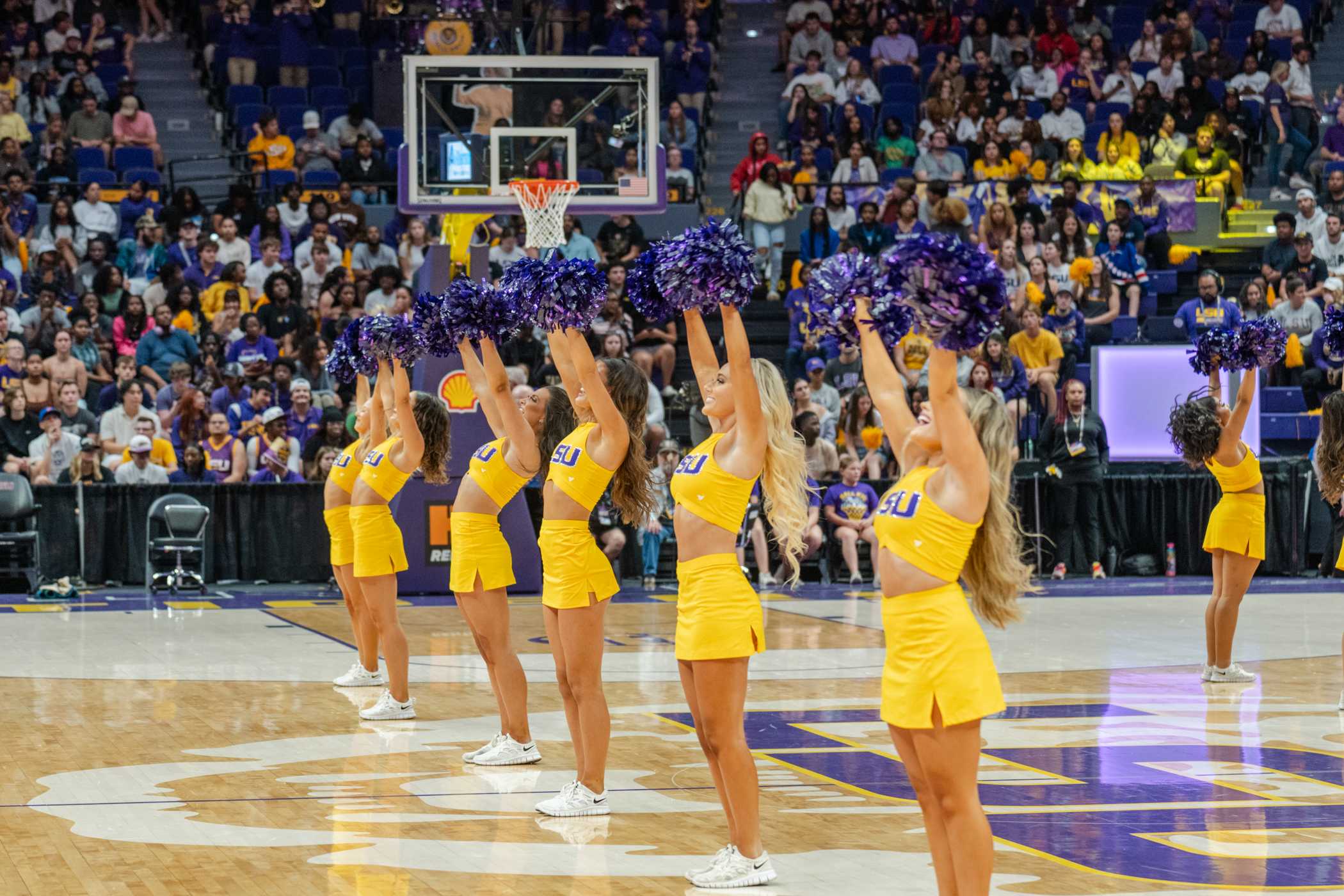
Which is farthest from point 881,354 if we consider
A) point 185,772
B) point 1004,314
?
point 1004,314

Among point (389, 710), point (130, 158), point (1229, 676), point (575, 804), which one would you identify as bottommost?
point (1229, 676)

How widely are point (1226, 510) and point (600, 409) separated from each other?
468 centimetres

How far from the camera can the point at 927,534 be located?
13.8ft

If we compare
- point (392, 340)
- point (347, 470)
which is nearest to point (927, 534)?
point (392, 340)

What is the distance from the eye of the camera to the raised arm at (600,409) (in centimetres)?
585

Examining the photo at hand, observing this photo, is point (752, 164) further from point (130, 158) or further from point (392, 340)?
point (392, 340)

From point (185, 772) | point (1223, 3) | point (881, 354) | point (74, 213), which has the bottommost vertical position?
point (185, 772)

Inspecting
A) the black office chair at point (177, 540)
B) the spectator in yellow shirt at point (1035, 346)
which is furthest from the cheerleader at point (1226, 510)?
the black office chair at point (177, 540)

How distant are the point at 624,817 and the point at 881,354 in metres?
2.36

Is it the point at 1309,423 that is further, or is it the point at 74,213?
the point at 74,213

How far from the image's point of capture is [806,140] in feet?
66.9

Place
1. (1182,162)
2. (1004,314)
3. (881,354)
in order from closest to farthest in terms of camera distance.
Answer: (881,354), (1004,314), (1182,162)

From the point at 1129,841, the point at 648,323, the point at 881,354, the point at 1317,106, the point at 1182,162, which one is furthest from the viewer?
the point at 1317,106

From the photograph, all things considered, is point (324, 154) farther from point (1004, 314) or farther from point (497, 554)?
point (497, 554)
